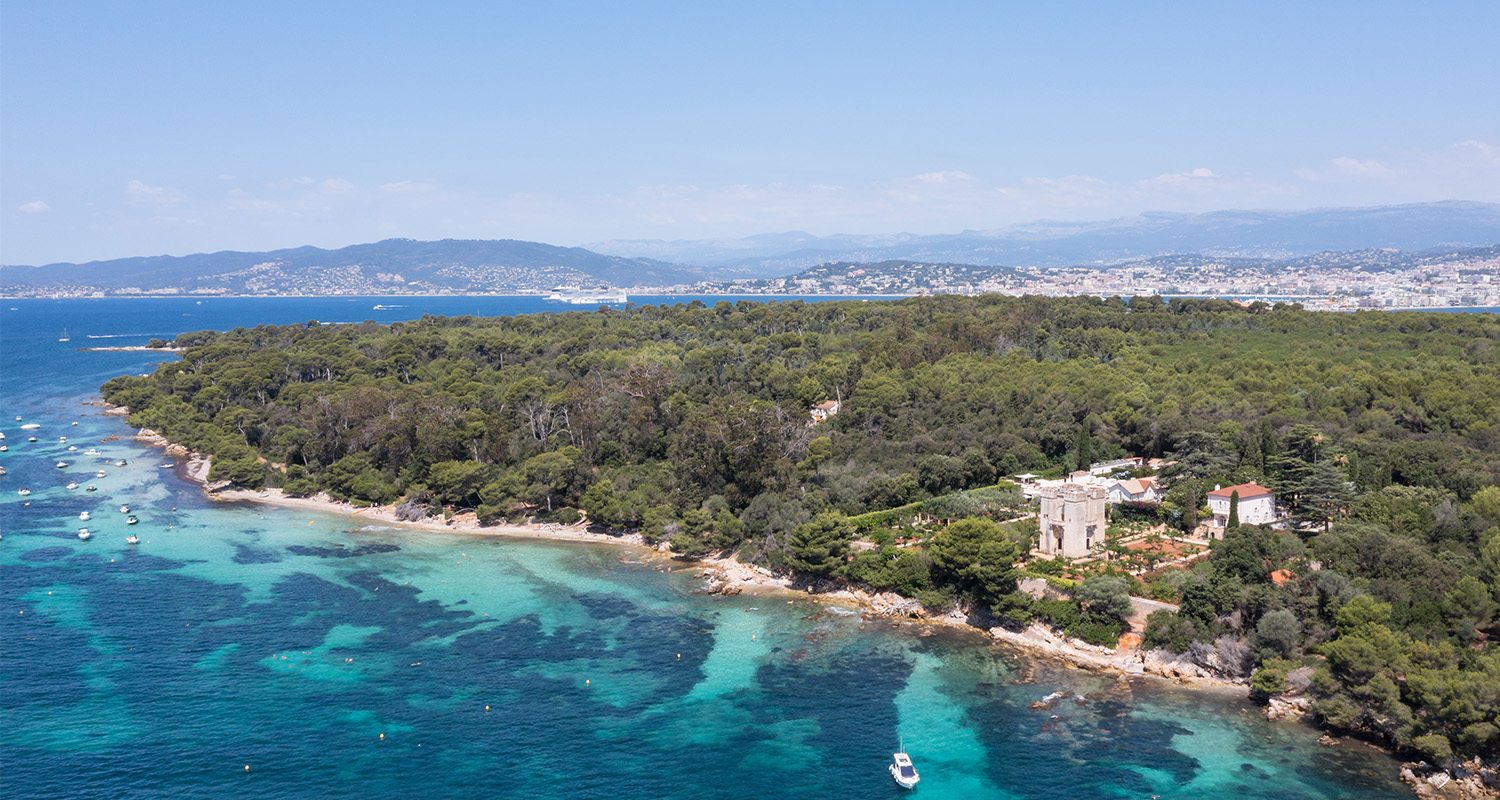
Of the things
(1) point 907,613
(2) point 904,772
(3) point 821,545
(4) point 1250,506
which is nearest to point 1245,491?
(4) point 1250,506

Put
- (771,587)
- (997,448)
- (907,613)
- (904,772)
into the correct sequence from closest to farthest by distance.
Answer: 1. (904,772)
2. (907,613)
3. (771,587)
4. (997,448)

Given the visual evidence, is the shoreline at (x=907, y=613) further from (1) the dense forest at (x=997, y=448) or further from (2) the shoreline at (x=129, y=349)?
(2) the shoreline at (x=129, y=349)

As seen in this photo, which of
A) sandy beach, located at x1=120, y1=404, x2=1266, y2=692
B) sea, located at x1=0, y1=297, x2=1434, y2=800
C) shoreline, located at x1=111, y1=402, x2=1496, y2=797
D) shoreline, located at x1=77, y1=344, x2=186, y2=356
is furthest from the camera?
shoreline, located at x1=77, y1=344, x2=186, y2=356

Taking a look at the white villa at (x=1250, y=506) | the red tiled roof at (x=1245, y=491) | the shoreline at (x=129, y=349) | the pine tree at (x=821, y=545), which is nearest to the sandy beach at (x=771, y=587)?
the pine tree at (x=821, y=545)

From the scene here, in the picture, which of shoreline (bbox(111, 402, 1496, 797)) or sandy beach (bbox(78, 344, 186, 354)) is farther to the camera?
sandy beach (bbox(78, 344, 186, 354))

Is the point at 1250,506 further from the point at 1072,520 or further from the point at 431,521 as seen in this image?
the point at 431,521

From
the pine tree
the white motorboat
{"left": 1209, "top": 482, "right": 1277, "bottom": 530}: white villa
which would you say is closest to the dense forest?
the pine tree

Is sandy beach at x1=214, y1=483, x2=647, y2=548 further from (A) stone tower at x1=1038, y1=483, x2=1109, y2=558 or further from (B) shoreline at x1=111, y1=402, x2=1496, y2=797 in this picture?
Answer: (A) stone tower at x1=1038, y1=483, x2=1109, y2=558

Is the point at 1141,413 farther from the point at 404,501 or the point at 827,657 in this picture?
the point at 404,501
